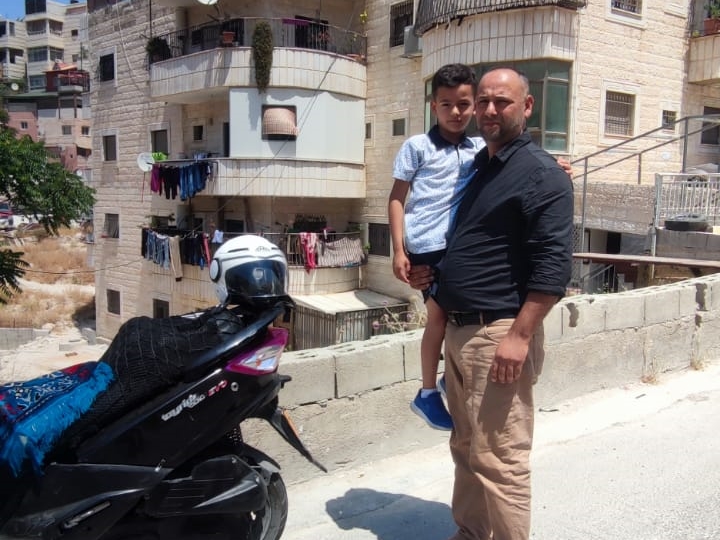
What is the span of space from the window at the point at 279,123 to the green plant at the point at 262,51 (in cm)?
85

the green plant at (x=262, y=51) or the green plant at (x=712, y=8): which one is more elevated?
the green plant at (x=712, y=8)

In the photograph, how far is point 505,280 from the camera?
7.98ft

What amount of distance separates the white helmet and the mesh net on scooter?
0.11 metres

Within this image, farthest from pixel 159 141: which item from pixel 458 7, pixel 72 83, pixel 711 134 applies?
pixel 72 83

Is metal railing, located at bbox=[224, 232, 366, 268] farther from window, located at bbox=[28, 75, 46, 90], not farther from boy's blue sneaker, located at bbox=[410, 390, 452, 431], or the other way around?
window, located at bbox=[28, 75, 46, 90]

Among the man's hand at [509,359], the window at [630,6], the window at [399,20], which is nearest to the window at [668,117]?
the window at [630,6]

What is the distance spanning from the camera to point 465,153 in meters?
2.83

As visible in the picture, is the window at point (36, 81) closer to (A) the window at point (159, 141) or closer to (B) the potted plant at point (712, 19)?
(A) the window at point (159, 141)

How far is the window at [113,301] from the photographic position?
24.8 metres

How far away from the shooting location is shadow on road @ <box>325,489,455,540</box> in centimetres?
307

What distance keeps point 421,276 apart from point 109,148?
24.9 meters

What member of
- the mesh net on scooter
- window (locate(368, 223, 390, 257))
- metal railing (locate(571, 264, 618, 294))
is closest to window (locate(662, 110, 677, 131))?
metal railing (locate(571, 264, 618, 294))

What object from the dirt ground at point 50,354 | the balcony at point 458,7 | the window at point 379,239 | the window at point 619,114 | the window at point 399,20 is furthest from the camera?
the dirt ground at point 50,354

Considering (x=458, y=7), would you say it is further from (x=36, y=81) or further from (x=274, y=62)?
(x=36, y=81)
